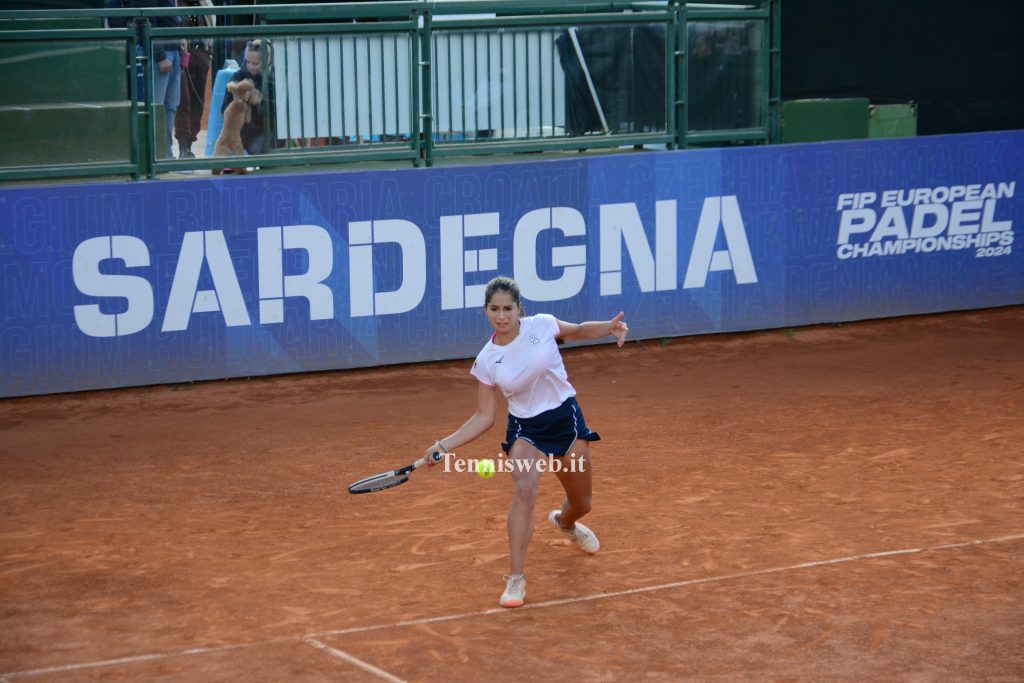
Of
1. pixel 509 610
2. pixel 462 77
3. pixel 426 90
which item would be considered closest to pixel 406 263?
pixel 426 90

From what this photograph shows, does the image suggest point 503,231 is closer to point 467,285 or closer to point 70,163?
point 467,285

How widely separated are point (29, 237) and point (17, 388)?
4.65ft

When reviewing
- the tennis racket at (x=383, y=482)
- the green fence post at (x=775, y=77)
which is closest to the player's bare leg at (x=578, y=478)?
the tennis racket at (x=383, y=482)

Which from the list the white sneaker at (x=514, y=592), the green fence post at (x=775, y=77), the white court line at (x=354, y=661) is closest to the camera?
the white court line at (x=354, y=661)

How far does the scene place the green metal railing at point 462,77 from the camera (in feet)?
42.7

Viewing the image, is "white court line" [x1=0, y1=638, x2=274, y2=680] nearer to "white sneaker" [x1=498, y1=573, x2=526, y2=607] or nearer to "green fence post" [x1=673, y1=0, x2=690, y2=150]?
"white sneaker" [x1=498, y1=573, x2=526, y2=607]

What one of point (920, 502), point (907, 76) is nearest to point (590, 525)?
point (920, 502)

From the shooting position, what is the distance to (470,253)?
14.2 meters

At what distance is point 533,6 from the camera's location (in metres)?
14.6

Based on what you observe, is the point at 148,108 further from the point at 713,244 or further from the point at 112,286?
the point at 713,244

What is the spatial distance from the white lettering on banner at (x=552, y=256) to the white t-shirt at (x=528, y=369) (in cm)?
656

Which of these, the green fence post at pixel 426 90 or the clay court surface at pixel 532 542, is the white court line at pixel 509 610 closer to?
the clay court surface at pixel 532 542

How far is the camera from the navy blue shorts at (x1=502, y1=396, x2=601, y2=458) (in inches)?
305

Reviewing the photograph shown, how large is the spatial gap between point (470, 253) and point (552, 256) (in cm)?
94
